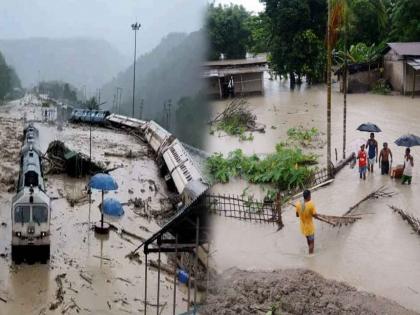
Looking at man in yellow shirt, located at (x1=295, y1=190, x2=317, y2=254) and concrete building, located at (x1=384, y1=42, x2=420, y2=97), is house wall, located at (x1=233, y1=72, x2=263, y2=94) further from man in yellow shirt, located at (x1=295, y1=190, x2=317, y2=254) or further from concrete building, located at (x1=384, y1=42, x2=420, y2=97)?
man in yellow shirt, located at (x1=295, y1=190, x2=317, y2=254)

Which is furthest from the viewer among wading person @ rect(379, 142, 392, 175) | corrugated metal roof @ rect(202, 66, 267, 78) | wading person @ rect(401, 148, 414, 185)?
corrugated metal roof @ rect(202, 66, 267, 78)

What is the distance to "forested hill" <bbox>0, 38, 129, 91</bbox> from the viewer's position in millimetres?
79812

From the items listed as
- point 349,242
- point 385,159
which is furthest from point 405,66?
point 349,242

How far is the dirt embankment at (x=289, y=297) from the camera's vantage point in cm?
Result: 655

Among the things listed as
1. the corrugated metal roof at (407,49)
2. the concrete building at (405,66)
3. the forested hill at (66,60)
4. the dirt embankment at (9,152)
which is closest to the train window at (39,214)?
the dirt embankment at (9,152)

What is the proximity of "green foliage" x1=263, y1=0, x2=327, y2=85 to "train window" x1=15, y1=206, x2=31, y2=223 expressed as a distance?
74.5 ft

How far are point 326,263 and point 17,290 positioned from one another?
5842 mm

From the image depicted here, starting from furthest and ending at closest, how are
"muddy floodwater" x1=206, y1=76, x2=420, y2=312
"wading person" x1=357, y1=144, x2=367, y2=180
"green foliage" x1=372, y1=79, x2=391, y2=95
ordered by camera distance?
"green foliage" x1=372, y1=79, x2=391, y2=95 < "wading person" x1=357, y1=144, x2=367, y2=180 < "muddy floodwater" x1=206, y1=76, x2=420, y2=312

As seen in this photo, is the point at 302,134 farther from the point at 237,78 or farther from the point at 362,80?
the point at 362,80

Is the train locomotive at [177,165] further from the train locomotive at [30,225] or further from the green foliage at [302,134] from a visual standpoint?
the green foliage at [302,134]

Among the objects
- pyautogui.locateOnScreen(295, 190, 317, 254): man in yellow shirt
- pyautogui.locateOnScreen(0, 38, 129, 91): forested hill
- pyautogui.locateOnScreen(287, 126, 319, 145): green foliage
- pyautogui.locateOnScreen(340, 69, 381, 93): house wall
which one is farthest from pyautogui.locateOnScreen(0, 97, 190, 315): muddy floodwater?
pyautogui.locateOnScreen(0, 38, 129, 91): forested hill

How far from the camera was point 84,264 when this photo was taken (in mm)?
11602

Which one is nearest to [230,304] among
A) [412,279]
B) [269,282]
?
[269,282]

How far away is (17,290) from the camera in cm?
1027
